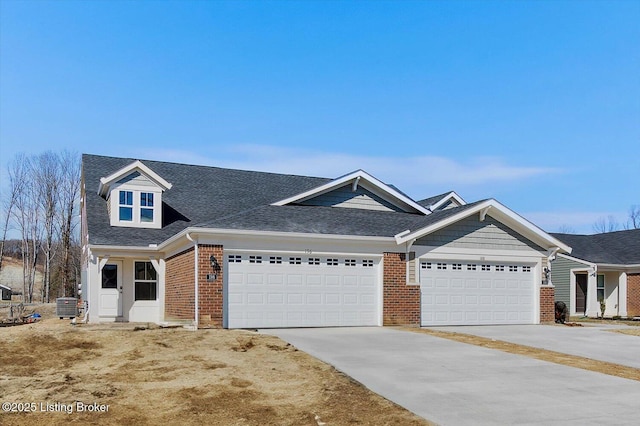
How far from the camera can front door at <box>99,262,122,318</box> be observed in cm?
2107

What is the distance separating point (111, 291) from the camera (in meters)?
21.3

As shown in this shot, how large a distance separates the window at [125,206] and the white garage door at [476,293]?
35.2ft

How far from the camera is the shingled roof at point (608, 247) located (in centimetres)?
3133

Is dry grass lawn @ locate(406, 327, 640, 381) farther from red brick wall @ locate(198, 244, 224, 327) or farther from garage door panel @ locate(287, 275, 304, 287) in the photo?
red brick wall @ locate(198, 244, 224, 327)

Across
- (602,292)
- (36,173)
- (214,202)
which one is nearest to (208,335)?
(214,202)

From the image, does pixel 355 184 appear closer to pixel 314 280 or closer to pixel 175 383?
pixel 314 280


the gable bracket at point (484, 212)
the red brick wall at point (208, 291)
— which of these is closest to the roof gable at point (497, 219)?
the gable bracket at point (484, 212)

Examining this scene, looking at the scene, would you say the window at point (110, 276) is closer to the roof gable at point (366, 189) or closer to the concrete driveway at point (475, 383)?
the roof gable at point (366, 189)

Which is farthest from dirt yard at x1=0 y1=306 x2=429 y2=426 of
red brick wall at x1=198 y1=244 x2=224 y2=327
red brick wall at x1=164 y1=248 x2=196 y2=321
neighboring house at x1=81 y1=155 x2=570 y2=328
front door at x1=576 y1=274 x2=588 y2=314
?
front door at x1=576 y1=274 x2=588 y2=314

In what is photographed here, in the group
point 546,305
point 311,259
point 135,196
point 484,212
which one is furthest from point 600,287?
point 135,196

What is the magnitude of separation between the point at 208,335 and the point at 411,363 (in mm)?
5230

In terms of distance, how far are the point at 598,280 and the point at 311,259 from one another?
20.5 meters

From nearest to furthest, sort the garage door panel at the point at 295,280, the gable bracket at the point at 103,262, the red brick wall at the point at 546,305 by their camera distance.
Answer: the garage door panel at the point at 295,280
the gable bracket at the point at 103,262
the red brick wall at the point at 546,305

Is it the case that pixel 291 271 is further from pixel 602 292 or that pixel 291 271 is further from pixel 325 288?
pixel 602 292
